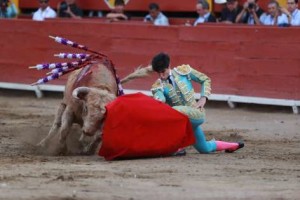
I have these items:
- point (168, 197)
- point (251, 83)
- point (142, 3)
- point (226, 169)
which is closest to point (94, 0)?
point (142, 3)

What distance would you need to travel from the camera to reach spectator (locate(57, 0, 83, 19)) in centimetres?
1345

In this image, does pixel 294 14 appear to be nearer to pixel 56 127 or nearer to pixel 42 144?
pixel 56 127

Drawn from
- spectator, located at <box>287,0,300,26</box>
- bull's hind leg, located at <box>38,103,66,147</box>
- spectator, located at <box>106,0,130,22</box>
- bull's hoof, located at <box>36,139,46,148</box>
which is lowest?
Answer: bull's hoof, located at <box>36,139,46,148</box>

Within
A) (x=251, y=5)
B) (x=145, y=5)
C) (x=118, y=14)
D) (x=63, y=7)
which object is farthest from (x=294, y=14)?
(x=63, y=7)

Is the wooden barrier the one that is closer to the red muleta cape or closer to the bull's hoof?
the bull's hoof

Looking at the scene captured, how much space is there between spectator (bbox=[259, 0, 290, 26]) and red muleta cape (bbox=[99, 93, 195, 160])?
13.5ft

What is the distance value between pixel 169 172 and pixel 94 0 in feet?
26.3

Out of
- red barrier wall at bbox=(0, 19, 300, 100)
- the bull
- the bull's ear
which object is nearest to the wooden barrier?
red barrier wall at bbox=(0, 19, 300, 100)

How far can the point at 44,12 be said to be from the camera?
13602mm

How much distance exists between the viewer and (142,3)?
13359mm

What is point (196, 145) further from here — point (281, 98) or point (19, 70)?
point (19, 70)

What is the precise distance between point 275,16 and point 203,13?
1.21 metres

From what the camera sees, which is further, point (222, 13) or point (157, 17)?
point (157, 17)

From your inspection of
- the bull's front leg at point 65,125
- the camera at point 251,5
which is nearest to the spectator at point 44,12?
the camera at point 251,5
